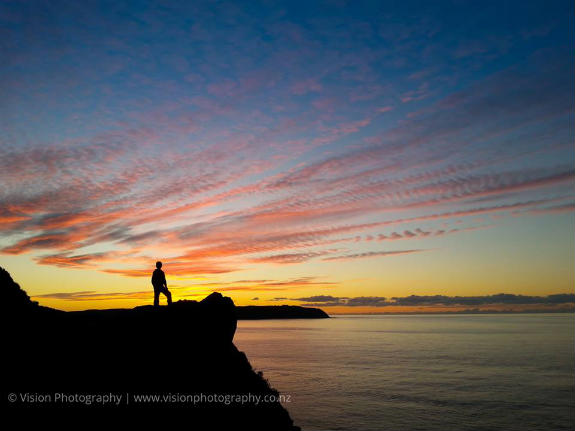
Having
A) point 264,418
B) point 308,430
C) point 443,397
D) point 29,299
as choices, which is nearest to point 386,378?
point 443,397

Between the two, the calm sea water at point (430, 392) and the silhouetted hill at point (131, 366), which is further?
the calm sea water at point (430, 392)

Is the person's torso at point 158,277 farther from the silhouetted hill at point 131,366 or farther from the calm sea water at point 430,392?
the calm sea water at point 430,392

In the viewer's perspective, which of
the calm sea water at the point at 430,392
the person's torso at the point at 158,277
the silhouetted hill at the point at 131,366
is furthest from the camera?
the calm sea water at the point at 430,392

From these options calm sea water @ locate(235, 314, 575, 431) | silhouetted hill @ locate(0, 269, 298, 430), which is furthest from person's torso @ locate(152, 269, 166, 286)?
calm sea water @ locate(235, 314, 575, 431)

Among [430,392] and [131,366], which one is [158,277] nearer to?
[131,366]

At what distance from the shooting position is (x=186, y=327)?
25.6 metres

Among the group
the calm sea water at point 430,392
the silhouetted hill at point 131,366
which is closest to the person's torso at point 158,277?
the silhouetted hill at point 131,366

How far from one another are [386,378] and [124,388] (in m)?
46.5

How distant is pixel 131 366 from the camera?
826 inches

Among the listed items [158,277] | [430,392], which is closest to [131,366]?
[158,277]

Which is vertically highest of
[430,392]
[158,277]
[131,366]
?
[158,277]

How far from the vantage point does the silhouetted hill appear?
679 inches

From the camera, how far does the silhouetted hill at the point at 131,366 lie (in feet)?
56.5

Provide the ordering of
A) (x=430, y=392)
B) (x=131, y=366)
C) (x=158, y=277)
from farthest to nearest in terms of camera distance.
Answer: (x=430, y=392)
(x=158, y=277)
(x=131, y=366)
